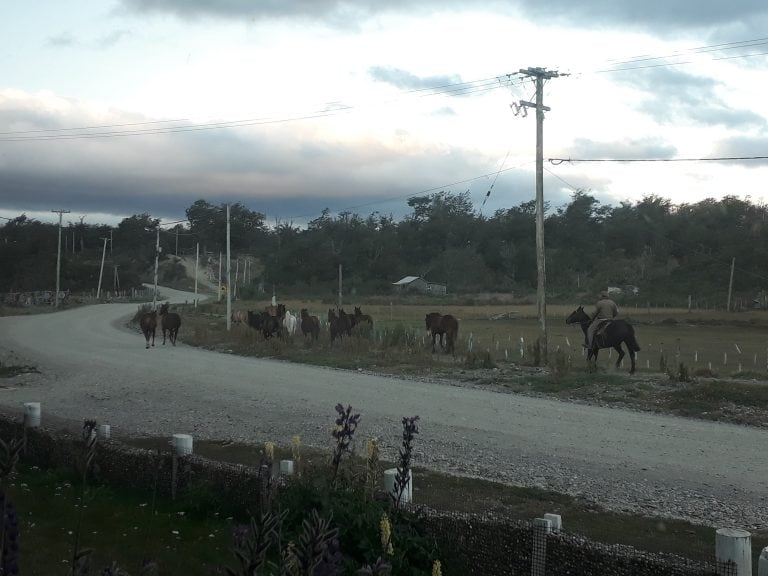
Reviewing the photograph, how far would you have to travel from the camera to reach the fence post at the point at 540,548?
5.88 m

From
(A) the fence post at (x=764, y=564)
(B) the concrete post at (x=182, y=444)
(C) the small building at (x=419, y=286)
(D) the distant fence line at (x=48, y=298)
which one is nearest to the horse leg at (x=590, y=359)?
(B) the concrete post at (x=182, y=444)

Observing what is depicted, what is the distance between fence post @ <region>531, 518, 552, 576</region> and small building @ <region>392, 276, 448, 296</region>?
72595 mm

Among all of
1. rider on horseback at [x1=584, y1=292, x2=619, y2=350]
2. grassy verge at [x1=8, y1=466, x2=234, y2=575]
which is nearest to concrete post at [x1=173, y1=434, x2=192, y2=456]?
grassy verge at [x1=8, y1=466, x2=234, y2=575]

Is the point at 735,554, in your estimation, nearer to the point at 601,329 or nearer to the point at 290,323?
the point at 601,329

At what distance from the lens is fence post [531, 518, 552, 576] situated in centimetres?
588

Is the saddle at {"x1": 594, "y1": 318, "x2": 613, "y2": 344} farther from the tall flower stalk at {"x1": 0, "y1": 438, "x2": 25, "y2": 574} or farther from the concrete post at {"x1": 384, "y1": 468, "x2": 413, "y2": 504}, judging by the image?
the tall flower stalk at {"x1": 0, "y1": 438, "x2": 25, "y2": 574}

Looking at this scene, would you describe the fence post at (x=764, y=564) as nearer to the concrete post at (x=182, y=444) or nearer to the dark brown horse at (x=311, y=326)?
the concrete post at (x=182, y=444)

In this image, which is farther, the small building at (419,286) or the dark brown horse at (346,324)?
the small building at (419,286)

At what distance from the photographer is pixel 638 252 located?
81250mm

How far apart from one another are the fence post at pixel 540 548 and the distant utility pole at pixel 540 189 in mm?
18755

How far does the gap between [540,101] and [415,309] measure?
37011 mm

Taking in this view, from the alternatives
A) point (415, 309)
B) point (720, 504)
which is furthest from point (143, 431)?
point (415, 309)

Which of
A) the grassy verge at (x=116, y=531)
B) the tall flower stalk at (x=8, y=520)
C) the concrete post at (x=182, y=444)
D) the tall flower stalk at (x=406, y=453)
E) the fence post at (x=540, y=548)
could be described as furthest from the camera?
the concrete post at (x=182, y=444)

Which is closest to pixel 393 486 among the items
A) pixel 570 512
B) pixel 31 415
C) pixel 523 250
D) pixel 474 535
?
pixel 474 535
